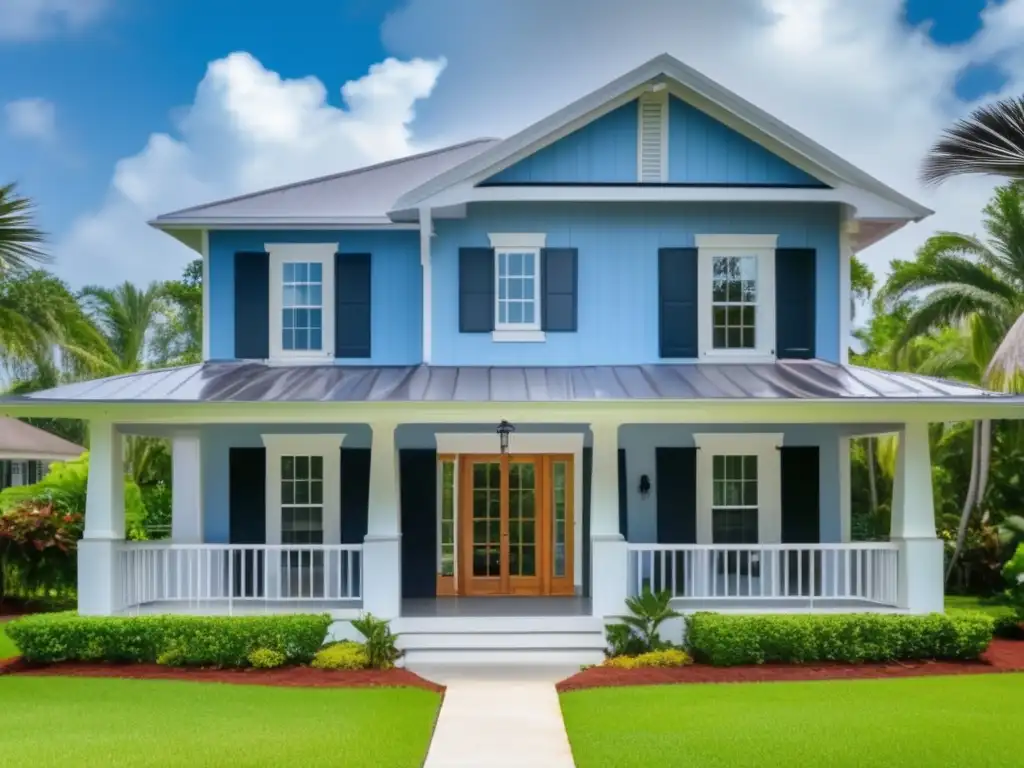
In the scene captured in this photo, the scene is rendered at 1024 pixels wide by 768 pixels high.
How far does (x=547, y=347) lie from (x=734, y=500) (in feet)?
11.6

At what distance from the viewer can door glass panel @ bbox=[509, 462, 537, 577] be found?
17828mm

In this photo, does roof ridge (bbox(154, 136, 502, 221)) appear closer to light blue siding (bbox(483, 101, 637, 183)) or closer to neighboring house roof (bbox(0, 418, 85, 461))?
light blue siding (bbox(483, 101, 637, 183))

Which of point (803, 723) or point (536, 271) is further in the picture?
point (536, 271)

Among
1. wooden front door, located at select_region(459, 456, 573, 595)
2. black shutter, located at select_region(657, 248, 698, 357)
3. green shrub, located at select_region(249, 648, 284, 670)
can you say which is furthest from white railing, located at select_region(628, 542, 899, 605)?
green shrub, located at select_region(249, 648, 284, 670)

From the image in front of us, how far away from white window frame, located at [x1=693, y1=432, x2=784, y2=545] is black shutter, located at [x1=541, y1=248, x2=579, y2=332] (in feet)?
8.82

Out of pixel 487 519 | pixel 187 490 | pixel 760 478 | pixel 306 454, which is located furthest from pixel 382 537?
pixel 760 478

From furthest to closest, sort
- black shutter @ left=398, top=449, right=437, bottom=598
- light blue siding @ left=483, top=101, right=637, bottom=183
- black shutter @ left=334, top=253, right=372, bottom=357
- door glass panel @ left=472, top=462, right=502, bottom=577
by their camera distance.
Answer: door glass panel @ left=472, top=462, right=502, bottom=577, black shutter @ left=334, top=253, right=372, bottom=357, black shutter @ left=398, top=449, right=437, bottom=598, light blue siding @ left=483, top=101, right=637, bottom=183

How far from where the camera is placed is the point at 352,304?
58.2ft

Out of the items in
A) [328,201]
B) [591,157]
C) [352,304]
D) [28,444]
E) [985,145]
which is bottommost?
[28,444]

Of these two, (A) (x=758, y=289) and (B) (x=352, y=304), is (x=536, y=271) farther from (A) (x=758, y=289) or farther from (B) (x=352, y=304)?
(A) (x=758, y=289)

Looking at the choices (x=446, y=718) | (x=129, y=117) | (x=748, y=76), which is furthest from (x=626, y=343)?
(x=129, y=117)

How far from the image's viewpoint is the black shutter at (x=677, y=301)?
682 inches

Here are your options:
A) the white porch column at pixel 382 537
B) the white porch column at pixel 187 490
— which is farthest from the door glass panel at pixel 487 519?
the white porch column at pixel 187 490

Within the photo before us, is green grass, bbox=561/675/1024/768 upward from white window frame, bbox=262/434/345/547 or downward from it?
downward
